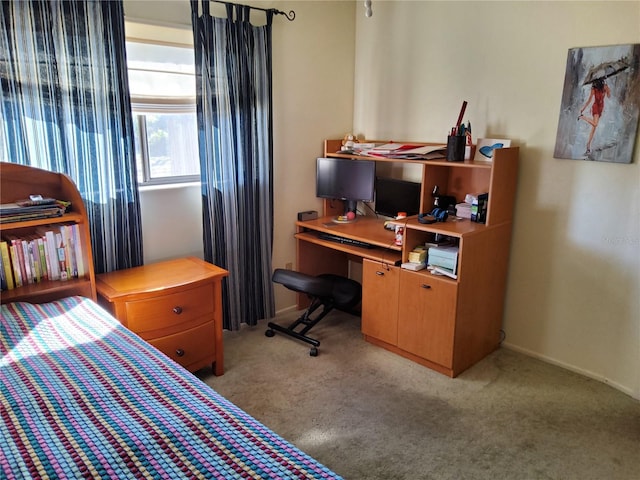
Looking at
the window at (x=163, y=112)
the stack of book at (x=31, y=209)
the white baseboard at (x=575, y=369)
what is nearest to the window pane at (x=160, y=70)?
the window at (x=163, y=112)

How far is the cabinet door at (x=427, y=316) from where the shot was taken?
9.15 feet

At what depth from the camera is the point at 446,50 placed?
3.24 metres

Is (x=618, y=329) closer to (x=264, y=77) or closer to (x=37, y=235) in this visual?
(x=264, y=77)

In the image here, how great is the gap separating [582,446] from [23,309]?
260cm

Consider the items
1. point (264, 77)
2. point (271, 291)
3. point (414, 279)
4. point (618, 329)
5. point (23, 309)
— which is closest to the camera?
point (23, 309)

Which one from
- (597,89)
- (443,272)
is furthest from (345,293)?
(597,89)

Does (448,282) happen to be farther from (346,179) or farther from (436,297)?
(346,179)

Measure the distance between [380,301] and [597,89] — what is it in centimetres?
172

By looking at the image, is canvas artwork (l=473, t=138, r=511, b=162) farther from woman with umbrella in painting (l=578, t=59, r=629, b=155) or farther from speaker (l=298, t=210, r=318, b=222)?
speaker (l=298, t=210, r=318, b=222)

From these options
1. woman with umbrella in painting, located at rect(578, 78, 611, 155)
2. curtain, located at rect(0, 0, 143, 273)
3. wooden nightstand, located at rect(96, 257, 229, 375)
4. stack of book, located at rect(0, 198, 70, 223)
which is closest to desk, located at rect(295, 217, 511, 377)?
woman with umbrella in painting, located at rect(578, 78, 611, 155)

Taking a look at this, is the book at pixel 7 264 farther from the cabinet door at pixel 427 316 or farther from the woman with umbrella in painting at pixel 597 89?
the woman with umbrella in painting at pixel 597 89

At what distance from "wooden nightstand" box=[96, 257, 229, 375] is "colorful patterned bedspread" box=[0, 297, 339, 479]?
572 millimetres

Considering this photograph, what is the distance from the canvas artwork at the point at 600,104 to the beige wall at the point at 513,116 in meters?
0.06

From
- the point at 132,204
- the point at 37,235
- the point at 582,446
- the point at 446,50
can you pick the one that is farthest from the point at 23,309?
Result: the point at 446,50
